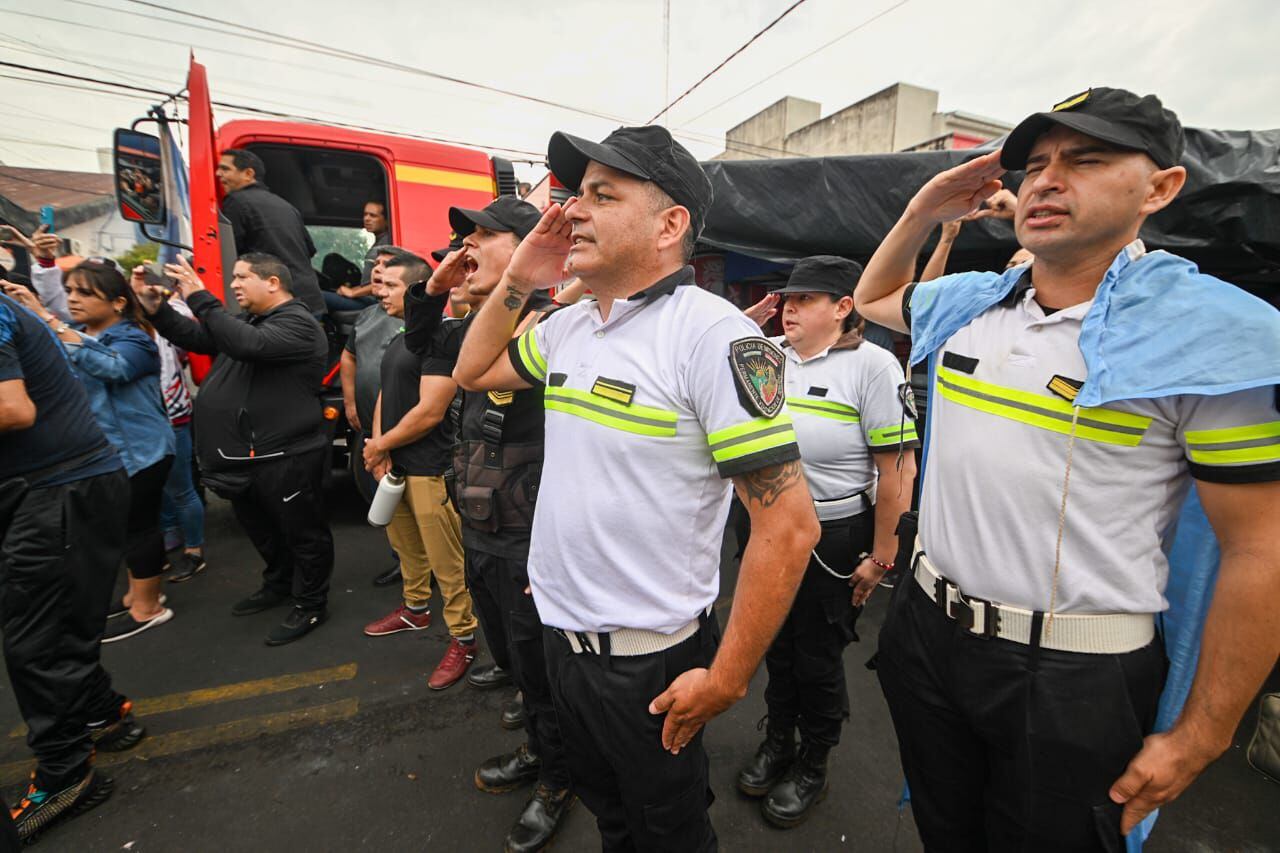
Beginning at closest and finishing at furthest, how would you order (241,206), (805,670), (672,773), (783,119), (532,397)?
(672,773) < (532,397) < (805,670) < (241,206) < (783,119)

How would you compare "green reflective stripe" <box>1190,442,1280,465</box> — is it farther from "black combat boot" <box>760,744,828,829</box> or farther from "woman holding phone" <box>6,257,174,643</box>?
"woman holding phone" <box>6,257,174,643</box>

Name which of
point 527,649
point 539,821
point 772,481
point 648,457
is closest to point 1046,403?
point 772,481

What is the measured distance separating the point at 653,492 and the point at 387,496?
7.25 ft

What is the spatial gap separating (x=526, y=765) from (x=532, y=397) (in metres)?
1.57

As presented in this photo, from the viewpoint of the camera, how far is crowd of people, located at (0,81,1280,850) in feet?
3.56

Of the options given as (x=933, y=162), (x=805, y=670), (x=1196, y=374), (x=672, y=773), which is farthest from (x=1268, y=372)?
(x=933, y=162)

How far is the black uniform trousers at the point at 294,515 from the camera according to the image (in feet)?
10.5

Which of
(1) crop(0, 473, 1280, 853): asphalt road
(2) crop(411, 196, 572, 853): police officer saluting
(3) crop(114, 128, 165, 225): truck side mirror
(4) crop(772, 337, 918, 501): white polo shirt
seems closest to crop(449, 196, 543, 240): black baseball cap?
(2) crop(411, 196, 572, 853): police officer saluting

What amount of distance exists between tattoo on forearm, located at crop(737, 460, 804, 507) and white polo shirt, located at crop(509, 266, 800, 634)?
0.04 m

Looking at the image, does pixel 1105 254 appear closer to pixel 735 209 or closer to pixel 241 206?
pixel 735 209

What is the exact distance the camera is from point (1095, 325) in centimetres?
112

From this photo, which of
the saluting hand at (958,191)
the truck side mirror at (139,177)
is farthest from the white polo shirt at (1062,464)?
the truck side mirror at (139,177)

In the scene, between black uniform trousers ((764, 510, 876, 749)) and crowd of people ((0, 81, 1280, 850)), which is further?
black uniform trousers ((764, 510, 876, 749))

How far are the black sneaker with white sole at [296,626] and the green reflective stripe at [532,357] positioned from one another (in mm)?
2761
